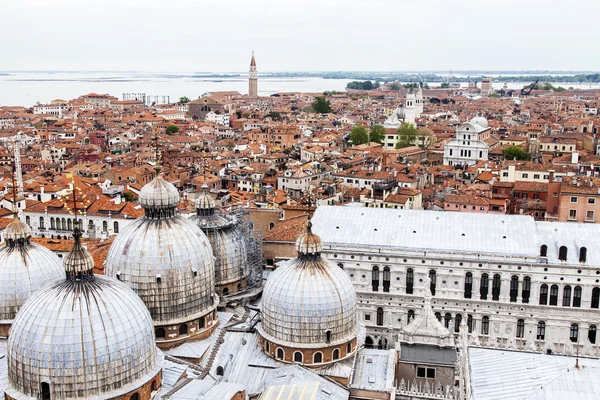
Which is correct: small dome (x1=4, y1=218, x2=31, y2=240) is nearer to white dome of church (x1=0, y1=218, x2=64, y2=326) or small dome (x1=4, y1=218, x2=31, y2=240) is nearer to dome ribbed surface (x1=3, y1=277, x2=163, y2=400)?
white dome of church (x1=0, y1=218, x2=64, y2=326)

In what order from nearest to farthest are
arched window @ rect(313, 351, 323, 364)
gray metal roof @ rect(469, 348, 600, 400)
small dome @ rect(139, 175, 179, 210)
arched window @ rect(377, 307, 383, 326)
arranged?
gray metal roof @ rect(469, 348, 600, 400) < arched window @ rect(313, 351, 323, 364) < small dome @ rect(139, 175, 179, 210) < arched window @ rect(377, 307, 383, 326)

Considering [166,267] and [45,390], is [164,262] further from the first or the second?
[45,390]

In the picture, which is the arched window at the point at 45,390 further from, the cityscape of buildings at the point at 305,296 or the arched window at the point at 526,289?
the arched window at the point at 526,289

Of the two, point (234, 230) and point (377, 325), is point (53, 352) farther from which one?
point (377, 325)

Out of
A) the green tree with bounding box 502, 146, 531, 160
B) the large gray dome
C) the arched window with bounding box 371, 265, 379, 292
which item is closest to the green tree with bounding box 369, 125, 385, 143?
the green tree with bounding box 502, 146, 531, 160

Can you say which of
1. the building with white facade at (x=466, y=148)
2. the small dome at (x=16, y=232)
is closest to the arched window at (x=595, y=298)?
the small dome at (x=16, y=232)

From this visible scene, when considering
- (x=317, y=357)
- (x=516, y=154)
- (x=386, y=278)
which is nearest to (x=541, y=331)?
(x=386, y=278)

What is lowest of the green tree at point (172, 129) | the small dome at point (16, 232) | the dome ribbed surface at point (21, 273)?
the green tree at point (172, 129)
